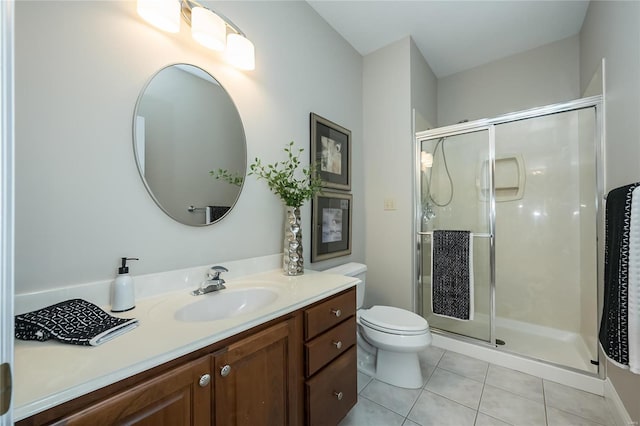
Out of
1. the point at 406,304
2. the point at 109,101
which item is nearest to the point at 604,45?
the point at 406,304

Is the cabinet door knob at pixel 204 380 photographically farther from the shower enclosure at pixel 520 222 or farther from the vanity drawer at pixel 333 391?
the shower enclosure at pixel 520 222

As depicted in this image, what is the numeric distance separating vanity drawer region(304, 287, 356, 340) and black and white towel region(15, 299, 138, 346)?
0.60 m

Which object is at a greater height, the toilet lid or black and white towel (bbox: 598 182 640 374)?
black and white towel (bbox: 598 182 640 374)

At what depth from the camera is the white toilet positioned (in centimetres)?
161

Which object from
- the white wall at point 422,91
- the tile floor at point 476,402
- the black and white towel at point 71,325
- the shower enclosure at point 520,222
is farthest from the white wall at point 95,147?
the shower enclosure at point 520,222

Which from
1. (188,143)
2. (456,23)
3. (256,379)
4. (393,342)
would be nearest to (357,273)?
(393,342)

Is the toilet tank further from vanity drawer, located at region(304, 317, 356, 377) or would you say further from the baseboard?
the baseboard

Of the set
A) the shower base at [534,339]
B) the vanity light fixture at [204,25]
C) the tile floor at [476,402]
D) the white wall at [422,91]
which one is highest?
the white wall at [422,91]

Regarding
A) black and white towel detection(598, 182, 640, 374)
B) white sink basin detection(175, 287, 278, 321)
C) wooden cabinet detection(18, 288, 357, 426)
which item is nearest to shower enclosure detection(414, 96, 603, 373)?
black and white towel detection(598, 182, 640, 374)

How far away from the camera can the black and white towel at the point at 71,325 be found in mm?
654

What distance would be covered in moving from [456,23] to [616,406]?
2.72 meters

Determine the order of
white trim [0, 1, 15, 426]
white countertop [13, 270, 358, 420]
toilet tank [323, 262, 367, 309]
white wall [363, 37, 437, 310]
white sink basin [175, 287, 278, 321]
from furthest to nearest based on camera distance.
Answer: white wall [363, 37, 437, 310], toilet tank [323, 262, 367, 309], white sink basin [175, 287, 278, 321], white countertop [13, 270, 358, 420], white trim [0, 1, 15, 426]

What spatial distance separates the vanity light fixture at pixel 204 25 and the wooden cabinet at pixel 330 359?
50.8 inches

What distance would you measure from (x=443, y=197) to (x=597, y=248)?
41.6 inches
